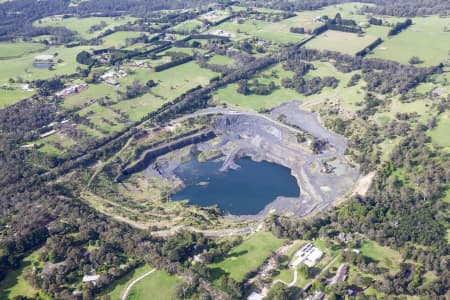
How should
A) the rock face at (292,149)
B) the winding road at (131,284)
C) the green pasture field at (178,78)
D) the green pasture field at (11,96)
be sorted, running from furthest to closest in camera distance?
the green pasture field at (178,78) → the green pasture field at (11,96) → the rock face at (292,149) → the winding road at (131,284)

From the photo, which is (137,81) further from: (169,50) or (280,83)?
(280,83)

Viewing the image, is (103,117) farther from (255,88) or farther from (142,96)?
(255,88)

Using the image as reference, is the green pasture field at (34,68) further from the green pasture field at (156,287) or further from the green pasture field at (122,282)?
the green pasture field at (156,287)

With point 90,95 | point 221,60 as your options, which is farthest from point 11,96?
point 221,60

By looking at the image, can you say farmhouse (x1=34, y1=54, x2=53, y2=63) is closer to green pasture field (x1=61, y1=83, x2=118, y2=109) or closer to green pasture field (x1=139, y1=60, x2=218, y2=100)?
green pasture field (x1=61, y1=83, x2=118, y2=109)

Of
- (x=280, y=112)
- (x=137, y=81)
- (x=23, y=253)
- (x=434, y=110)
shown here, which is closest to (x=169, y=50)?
(x=137, y=81)

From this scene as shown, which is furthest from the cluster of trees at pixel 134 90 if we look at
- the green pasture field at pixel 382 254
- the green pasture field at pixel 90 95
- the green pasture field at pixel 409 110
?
the green pasture field at pixel 382 254
